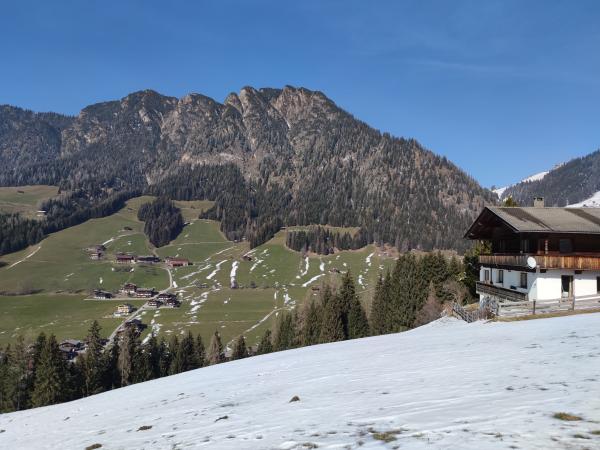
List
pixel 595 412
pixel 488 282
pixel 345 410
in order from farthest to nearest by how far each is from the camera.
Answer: pixel 488 282
pixel 345 410
pixel 595 412

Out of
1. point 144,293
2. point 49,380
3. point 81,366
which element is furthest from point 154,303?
point 49,380

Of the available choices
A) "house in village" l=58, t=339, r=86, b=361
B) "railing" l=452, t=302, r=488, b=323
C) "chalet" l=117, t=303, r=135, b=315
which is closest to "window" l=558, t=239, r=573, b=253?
"railing" l=452, t=302, r=488, b=323

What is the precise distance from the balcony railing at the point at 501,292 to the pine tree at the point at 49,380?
196 ft

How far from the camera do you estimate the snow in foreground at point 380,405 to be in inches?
350

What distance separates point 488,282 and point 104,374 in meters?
64.6

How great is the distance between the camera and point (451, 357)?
1806 centimetres

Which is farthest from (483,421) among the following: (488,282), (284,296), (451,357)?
(284,296)

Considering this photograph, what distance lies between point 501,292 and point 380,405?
37.6 m

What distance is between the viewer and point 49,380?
62.7m

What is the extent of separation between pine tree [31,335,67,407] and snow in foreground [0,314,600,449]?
45640 mm

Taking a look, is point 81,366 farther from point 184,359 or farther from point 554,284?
point 554,284

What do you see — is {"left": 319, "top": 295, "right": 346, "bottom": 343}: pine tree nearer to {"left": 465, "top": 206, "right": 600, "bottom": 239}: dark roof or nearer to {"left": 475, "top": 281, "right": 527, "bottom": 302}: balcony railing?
{"left": 475, "top": 281, "right": 527, "bottom": 302}: balcony railing

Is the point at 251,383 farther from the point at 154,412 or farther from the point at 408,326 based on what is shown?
the point at 408,326

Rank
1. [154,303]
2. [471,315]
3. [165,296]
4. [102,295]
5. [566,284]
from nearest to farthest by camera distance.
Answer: [471,315] → [566,284] → [154,303] → [165,296] → [102,295]
